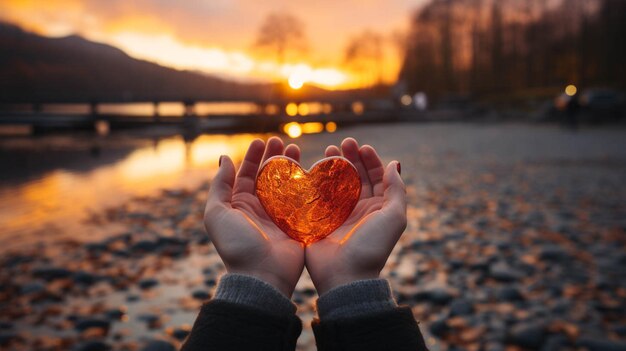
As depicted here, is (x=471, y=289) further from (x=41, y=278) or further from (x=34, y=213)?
(x=34, y=213)

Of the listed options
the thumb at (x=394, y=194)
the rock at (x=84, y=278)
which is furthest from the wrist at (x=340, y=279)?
the rock at (x=84, y=278)

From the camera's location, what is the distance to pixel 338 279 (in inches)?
70.9

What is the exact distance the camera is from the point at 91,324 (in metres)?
3.41

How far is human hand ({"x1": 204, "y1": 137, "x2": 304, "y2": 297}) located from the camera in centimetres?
182

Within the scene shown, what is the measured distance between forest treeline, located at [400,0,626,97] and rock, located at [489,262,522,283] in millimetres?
48010

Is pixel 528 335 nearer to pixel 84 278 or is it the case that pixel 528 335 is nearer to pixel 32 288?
pixel 84 278

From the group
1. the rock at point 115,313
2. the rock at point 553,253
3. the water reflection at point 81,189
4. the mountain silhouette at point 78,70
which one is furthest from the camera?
the mountain silhouette at point 78,70

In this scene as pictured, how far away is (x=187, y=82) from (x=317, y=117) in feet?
151

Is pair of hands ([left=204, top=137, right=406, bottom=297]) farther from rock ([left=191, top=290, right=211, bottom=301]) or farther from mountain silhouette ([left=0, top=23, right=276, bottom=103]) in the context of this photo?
mountain silhouette ([left=0, top=23, right=276, bottom=103])

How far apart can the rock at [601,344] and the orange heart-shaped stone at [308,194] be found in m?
2.13

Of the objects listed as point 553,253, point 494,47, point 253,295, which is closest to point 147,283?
point 253,295

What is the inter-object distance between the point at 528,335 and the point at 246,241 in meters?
2.42

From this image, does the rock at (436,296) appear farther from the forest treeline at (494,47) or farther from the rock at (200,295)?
the forest treeline at (494,47)

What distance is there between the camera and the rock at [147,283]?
4.15 meters
